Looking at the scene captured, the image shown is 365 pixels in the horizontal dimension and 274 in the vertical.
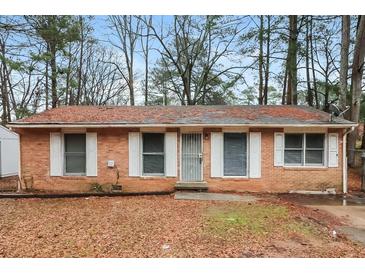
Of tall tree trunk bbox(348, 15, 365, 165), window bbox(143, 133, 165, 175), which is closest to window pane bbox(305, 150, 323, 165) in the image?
window bbox(143, 133, 165, 175)

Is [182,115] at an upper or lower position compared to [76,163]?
upper

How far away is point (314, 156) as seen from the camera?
10.5 meters

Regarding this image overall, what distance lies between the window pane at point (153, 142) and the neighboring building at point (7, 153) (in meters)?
8.62

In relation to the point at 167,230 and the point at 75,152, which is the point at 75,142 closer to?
the point at 75,152

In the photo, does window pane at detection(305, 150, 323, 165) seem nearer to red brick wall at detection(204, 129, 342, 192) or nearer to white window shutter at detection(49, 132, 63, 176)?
red brick wall at detection(204, 129, 342, 192)

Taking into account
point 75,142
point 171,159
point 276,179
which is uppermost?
point 75,142

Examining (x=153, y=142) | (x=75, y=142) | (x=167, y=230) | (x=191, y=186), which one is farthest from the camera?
(x=75, y=142)

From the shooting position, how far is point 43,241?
534cm

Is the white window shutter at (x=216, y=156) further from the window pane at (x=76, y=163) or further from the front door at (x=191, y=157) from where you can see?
the window pane at (x=76, y=163)

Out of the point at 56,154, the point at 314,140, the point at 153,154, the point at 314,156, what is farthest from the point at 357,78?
the point at 56,154

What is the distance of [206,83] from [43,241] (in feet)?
63.9

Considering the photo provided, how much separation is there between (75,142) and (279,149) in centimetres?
722

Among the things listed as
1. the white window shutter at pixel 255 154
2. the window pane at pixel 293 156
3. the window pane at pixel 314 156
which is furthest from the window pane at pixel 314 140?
the white window shutter at pixel 255 154

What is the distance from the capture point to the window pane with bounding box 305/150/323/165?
10523 millimetres
